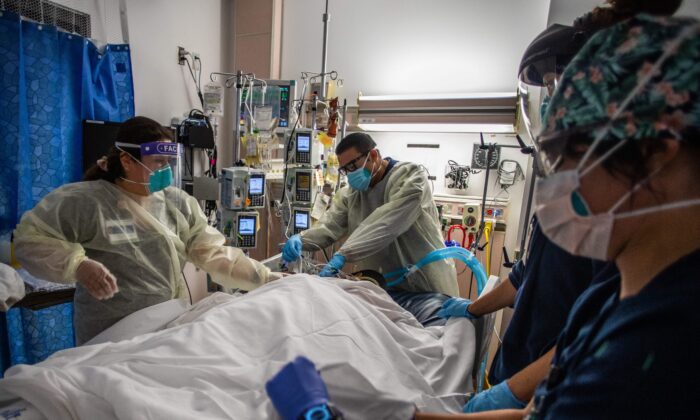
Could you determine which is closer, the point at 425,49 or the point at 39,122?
the point at 39,122

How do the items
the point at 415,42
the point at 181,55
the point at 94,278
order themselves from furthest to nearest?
1. the point at 415,42
2. the point at 181,55
3. the point at 94,278

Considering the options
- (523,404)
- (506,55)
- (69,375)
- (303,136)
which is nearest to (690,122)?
(523,404)

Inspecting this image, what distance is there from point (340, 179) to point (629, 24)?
11.8 ft

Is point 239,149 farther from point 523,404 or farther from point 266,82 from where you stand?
point 523,404

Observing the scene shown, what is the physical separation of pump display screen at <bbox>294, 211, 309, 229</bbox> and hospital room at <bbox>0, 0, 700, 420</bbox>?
0.14 feet

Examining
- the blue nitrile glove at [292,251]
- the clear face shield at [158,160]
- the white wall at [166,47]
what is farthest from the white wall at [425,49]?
the clear face shield at [158,160]

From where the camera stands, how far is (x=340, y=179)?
4.12m

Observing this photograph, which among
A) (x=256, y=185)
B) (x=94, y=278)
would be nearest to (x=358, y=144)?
(x=256, y=185)

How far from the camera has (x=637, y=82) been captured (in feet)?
1.70

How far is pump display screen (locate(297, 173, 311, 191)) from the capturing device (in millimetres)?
3455

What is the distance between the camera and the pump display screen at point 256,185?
10.4 feet

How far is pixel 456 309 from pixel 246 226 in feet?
6.80

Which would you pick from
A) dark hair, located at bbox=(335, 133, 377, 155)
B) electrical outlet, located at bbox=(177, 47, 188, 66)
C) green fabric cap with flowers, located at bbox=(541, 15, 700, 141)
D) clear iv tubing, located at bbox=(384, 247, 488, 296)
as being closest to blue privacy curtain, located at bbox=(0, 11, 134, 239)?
electrical outlet, located at bbox=(177, 47, 188, 66)

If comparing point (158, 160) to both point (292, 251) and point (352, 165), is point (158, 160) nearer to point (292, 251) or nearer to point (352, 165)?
point (292, 251)
